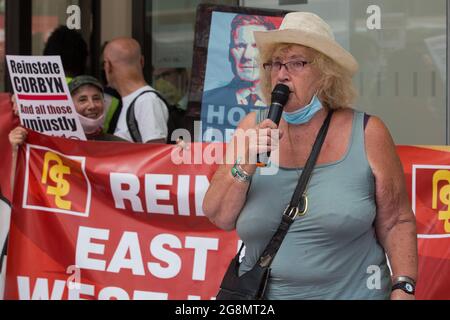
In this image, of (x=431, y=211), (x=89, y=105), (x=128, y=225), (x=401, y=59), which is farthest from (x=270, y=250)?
(x=401, y=59)

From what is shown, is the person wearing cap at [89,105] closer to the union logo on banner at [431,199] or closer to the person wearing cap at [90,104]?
the person wearing cap at [90,104]

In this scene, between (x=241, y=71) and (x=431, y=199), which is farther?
(x=241, y=71)

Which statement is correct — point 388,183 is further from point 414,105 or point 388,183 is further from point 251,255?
point 414,105

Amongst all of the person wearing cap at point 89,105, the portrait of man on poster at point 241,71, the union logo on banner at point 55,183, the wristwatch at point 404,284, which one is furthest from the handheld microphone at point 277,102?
the person wearing cap at point 89,105

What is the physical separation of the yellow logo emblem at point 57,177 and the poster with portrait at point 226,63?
0.84 metres

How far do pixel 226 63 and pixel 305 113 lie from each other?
215 centimetres

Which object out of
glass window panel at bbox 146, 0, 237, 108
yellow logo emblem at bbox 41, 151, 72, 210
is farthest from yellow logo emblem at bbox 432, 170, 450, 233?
glass window panel at bbox 146, 0, 237, 108

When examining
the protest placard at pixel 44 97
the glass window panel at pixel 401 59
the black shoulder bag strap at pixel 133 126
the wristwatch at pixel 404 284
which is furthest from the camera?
the glass window panel at pixel 401 59

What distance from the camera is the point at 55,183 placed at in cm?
500

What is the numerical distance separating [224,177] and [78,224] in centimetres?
188

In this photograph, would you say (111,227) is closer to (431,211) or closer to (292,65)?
(431,211)

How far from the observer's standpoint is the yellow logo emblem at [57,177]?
4977 millimetres
